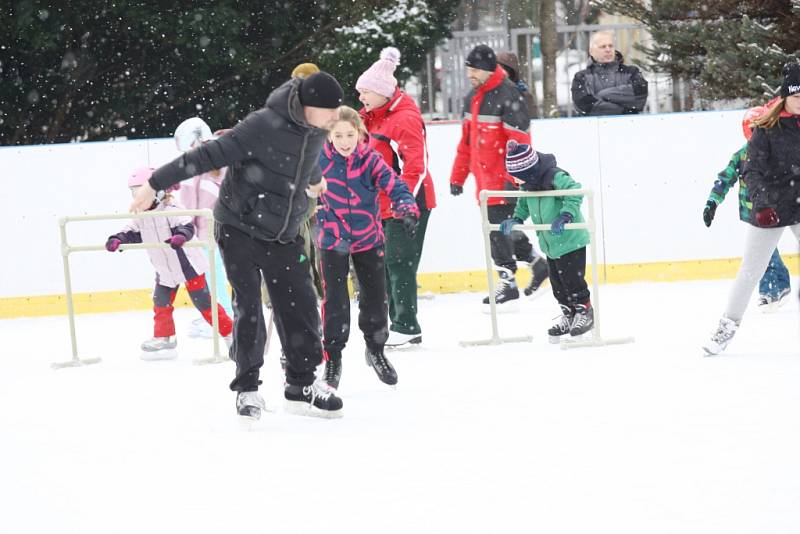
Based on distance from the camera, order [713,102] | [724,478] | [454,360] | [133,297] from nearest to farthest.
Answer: [724,478], [454,360], [133,297], [713,102]

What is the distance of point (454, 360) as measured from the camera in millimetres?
6738

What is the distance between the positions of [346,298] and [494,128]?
311 cm

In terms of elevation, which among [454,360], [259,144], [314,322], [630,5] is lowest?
[454,360]

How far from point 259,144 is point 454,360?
2.35 meters

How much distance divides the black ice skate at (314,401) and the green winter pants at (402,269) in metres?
1.66

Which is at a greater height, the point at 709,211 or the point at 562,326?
the point at 709,211

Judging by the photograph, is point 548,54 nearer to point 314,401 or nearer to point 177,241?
point 177,241

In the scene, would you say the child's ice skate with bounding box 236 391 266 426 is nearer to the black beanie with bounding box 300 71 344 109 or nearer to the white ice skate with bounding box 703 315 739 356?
the black beanie with bounding box 300 71 344 109

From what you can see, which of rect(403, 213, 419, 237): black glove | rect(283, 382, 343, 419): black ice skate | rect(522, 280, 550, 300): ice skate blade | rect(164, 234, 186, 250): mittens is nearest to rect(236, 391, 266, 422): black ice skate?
rect(283, 382, 343, 419): black ice skate

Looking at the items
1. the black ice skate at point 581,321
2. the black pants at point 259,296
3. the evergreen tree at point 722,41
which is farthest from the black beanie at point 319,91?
the evergreen tree at point 722,41

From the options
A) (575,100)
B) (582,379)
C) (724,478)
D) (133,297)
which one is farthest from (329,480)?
(575,100)

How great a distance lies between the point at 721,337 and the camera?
6.31 m

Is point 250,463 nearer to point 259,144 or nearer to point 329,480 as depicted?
point 329,480

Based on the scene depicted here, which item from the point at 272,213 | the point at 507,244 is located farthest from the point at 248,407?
the point at 507,244
